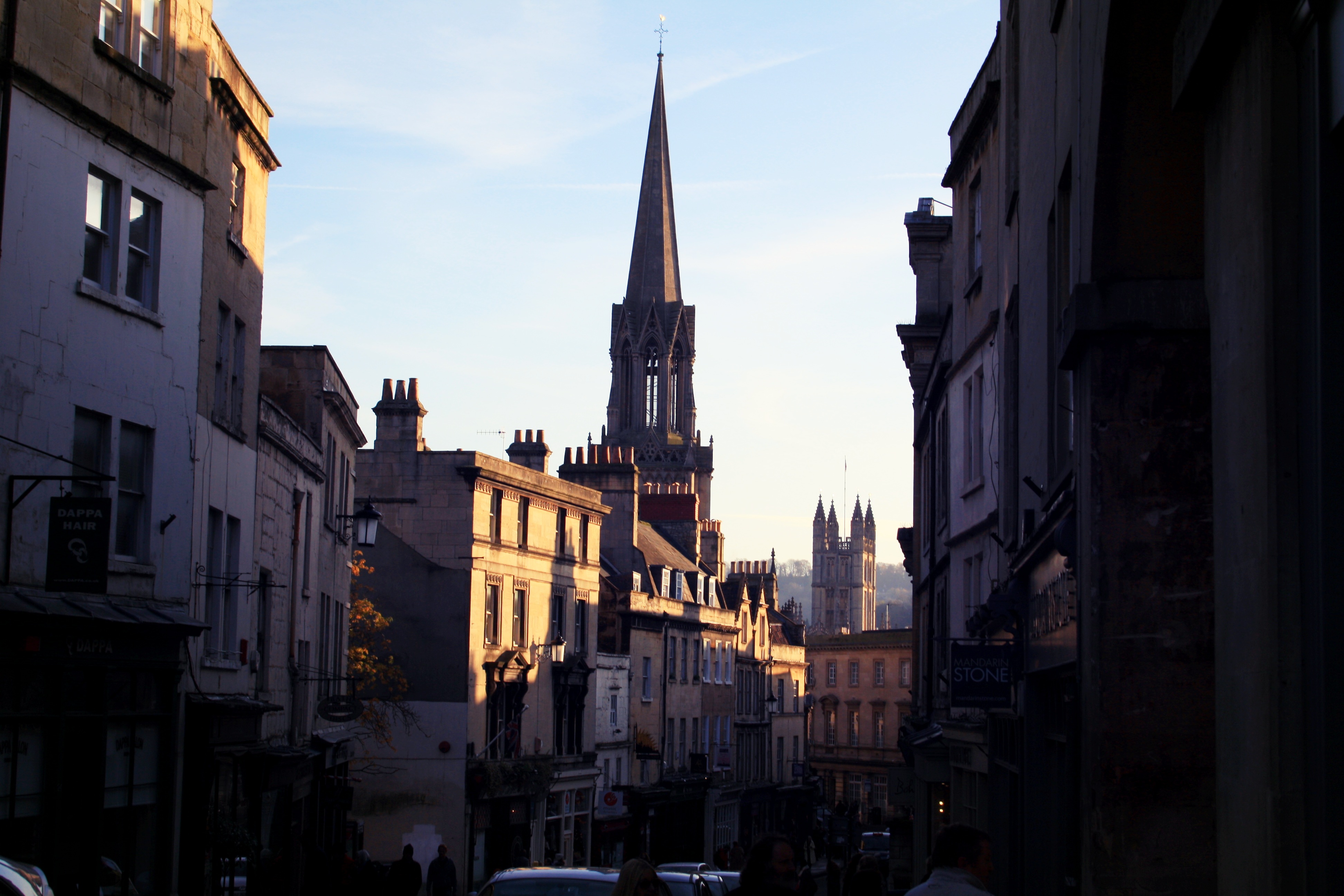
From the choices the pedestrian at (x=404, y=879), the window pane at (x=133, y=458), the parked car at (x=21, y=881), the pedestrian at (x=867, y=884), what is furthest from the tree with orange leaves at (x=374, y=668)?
the pedestrian at (x=867, y=884)

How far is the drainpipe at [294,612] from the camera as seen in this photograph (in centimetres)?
2734

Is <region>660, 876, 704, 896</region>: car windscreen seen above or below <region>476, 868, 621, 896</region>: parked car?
below

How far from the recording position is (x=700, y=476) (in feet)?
444

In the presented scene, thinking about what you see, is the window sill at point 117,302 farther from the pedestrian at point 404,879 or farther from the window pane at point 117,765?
the pedestrian at point 404,879

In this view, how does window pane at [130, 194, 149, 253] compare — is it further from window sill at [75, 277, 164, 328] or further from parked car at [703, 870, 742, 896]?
parked car at [703, 870, 742, 896]

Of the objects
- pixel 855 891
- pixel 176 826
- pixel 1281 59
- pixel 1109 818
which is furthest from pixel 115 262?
pixel 1281 59

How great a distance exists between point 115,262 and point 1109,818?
13.5 m

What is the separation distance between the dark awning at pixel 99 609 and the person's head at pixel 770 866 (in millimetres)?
9788

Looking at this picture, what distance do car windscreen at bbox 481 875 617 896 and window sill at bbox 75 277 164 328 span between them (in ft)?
29.4

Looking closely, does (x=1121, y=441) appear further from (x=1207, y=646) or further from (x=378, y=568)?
(x=378, y=568)

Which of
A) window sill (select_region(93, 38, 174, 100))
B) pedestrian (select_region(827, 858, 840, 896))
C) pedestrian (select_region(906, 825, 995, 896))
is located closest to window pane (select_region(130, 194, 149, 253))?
window sill (select_region(93, 38, 174, 100))

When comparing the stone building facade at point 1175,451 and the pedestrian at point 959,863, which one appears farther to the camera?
the pedestrian at point 959,863

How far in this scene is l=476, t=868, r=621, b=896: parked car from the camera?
464 inches

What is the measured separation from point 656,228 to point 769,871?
128 metres
